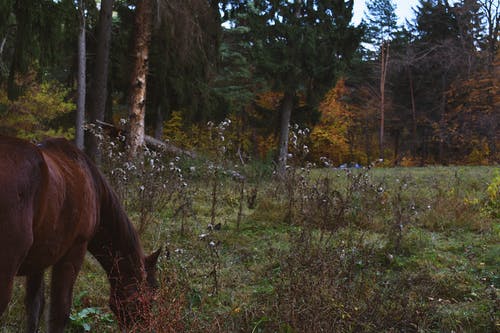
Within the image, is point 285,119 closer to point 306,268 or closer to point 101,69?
point 101,69

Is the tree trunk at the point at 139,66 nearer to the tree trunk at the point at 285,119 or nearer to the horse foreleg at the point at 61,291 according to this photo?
the tree trunk at the point at 285,119

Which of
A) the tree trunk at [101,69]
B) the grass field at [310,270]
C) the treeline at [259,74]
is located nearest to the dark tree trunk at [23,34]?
the treeline at [259,74]

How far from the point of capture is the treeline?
10.8 metres

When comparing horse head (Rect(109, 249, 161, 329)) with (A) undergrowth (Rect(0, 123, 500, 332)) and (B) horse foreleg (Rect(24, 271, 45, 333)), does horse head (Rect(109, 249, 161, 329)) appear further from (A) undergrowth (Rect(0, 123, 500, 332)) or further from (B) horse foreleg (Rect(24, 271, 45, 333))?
(B) horse foreleg (Rect(24, 271, 45, 333))

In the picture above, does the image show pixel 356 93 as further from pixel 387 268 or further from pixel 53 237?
pixel 53 237

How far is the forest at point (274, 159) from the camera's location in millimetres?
3414

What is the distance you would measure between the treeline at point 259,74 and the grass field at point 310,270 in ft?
4.53

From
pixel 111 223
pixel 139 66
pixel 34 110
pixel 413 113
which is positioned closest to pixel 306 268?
pixel 111 223

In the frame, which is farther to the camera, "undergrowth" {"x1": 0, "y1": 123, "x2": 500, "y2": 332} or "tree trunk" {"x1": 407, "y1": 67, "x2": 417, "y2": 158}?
"tree trunk" {"x1": 407, "y1": 67, "x2": 417, "y2": 158}

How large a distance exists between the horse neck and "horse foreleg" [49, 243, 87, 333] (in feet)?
1.24

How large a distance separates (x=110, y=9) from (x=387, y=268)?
32.9 feet

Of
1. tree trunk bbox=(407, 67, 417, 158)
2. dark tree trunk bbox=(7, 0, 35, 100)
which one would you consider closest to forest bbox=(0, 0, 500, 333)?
dark tree trunk bbox=(7, 0, 35, 100)

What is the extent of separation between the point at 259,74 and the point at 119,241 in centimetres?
1250

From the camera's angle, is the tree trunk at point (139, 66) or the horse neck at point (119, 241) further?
the tree trunk at point (139, 66)
